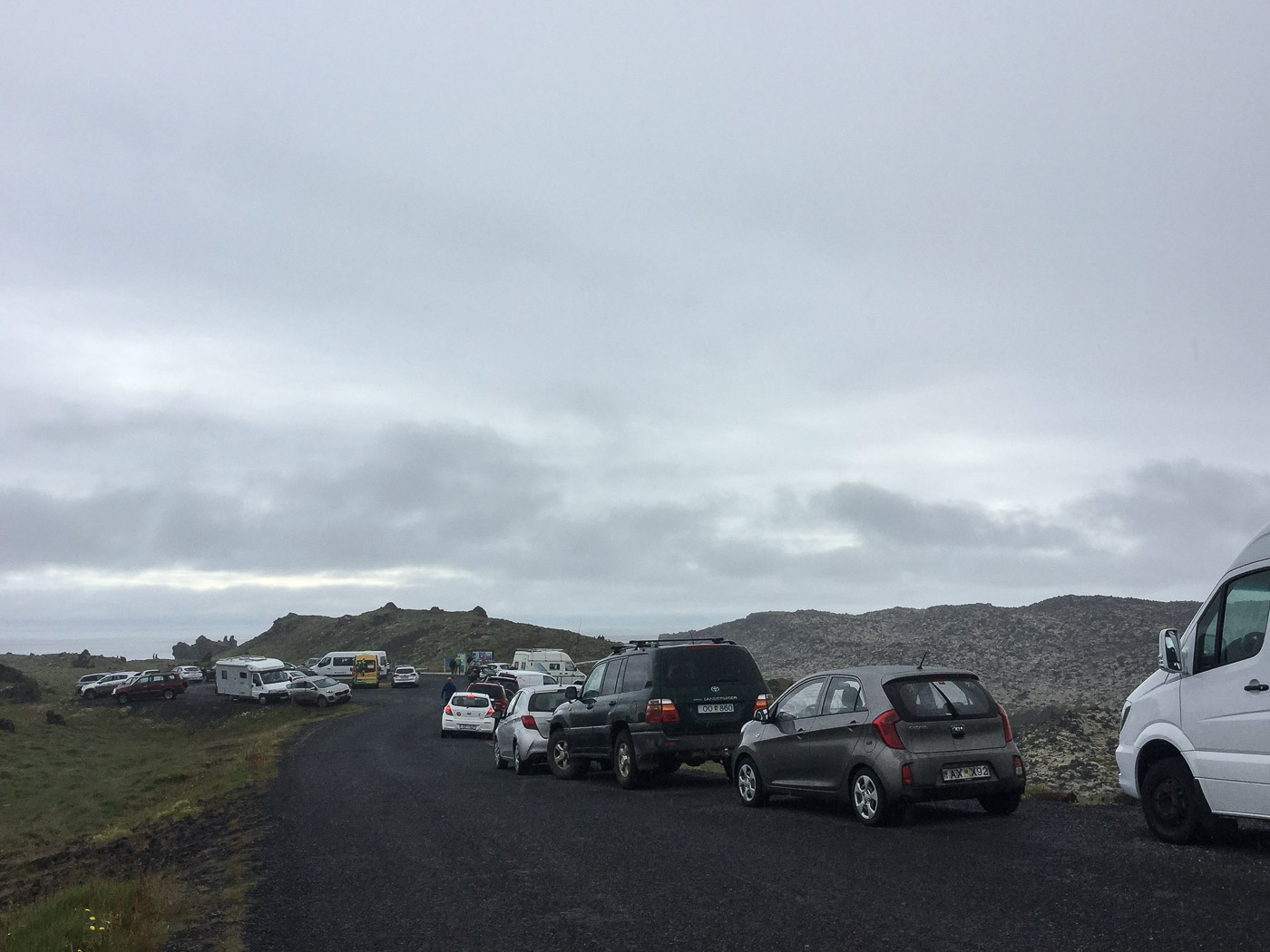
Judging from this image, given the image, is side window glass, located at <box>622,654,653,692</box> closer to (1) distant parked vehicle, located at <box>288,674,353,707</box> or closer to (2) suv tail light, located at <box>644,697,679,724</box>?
(2) suv tail light, located at <box>644,697,679,724</box>

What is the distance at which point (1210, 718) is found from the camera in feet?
30.6

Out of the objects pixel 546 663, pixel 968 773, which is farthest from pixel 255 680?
pixel 968 773

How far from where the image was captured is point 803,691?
1344cm

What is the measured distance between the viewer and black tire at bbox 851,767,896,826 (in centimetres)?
1139

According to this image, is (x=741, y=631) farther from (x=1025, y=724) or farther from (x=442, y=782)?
(x=442, y=782)

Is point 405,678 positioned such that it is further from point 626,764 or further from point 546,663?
point 626,764

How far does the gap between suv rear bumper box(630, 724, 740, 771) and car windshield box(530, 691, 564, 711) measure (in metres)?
6.57

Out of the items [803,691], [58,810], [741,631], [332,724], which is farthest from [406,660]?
[803,691]

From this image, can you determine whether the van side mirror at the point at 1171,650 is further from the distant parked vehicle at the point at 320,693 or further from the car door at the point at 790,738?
the distant parked vehicle at the point at 320,693

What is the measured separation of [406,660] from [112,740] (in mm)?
69641

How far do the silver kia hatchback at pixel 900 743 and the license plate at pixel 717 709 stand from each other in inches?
124

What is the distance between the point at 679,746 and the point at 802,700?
3334 mm

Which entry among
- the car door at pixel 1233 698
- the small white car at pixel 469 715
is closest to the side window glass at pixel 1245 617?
the car door at pixel 1233 698

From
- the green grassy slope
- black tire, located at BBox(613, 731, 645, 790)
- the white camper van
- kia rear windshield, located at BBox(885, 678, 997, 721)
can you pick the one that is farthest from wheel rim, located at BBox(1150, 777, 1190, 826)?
the green grassy slope
